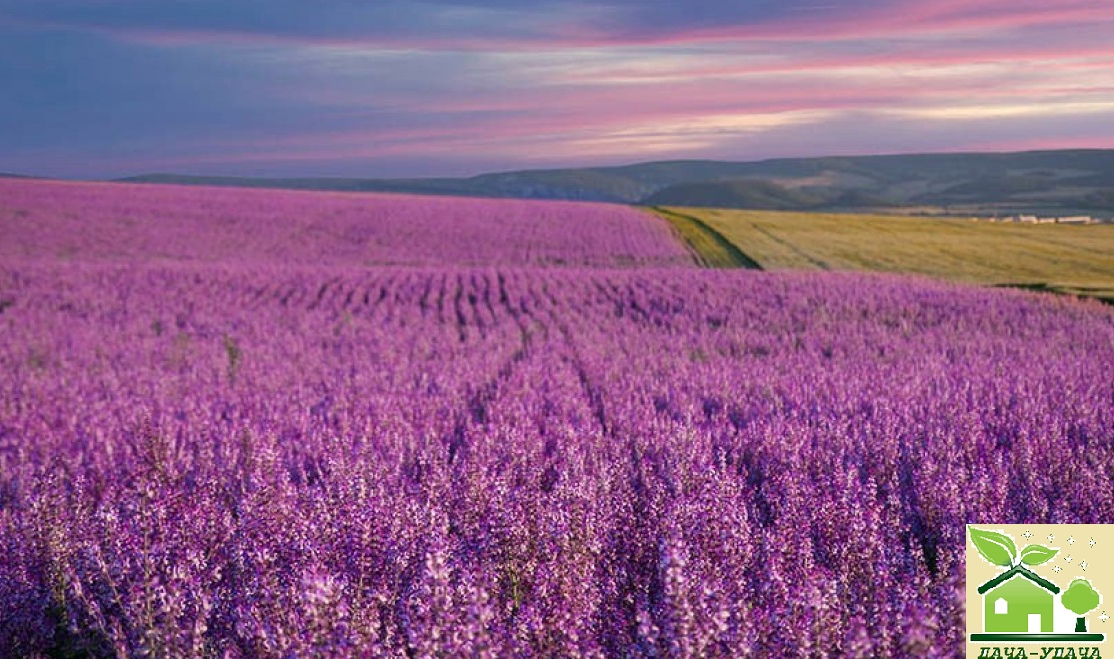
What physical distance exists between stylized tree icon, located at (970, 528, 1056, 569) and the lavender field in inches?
5.9

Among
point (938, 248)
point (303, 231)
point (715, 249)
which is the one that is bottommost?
point (938, 248)

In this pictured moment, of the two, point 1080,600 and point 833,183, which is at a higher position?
point 833,183

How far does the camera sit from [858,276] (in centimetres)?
2316

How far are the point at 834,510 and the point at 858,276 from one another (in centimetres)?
1997

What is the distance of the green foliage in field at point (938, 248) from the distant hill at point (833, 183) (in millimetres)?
42032

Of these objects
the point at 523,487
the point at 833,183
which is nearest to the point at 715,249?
the point at 523,487

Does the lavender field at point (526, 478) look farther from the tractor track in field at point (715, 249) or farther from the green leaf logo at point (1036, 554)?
the tractor track in field at point (715, 249)

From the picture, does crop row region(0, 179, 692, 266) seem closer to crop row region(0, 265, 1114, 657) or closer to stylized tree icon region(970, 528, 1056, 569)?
crop row region(0, 265, 1114, 657)

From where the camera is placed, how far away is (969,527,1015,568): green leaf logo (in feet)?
11.8

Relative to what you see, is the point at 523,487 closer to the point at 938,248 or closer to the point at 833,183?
the point at 938,248

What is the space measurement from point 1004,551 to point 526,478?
101 inches

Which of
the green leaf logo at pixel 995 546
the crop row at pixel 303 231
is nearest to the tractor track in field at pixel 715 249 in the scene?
the crop row at pixel 303 231

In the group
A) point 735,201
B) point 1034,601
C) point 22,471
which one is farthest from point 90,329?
point 735,201

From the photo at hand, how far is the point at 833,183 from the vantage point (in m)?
157
